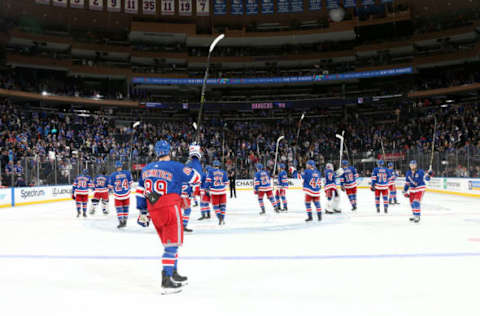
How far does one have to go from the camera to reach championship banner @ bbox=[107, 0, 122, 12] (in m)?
37.6

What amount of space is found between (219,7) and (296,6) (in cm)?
754

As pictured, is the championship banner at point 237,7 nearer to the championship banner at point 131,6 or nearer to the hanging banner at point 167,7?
the hanging banner at point 167,7

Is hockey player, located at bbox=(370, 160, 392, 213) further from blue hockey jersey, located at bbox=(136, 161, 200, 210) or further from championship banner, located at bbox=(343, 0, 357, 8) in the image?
championship banner, located at bbox=(343, 0, 357, 8)

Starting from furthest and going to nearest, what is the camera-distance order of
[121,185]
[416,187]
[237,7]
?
[237,7] < [121,185] < [416,187]

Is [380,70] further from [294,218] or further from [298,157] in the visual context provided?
[294,218]

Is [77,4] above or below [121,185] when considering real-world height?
above

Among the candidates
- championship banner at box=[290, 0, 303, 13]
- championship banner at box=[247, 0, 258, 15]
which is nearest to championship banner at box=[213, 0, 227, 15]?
championship banner at box=[247, 0, 258, 15]

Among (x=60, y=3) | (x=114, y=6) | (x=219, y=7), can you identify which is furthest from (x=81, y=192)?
(x=219, y=7)

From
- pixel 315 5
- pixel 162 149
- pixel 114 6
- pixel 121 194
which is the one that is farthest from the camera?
pixel 315 5

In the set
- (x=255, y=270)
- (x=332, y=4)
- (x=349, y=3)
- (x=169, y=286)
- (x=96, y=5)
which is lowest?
(x=255, y=270)

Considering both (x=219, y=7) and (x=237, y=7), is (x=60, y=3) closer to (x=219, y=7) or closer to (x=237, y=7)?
(x=219, y=7)

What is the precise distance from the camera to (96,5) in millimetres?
37094

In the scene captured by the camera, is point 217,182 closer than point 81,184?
Yes

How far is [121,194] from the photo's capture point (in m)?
11.1
